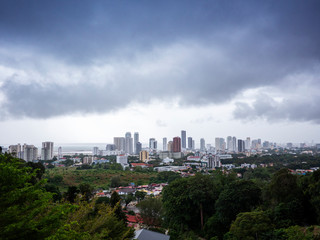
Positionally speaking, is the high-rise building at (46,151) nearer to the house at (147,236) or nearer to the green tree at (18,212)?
the house at (147,236)

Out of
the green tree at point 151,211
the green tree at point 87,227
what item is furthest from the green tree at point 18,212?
the green tree at point 151,211

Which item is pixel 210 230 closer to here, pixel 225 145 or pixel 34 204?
pixel 34 204

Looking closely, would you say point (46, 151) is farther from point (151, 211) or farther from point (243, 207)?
point (243, 207)

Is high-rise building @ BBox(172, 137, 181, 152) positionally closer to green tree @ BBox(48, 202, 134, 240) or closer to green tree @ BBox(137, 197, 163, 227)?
green tree @ BBox(137, 197, 163, 227)

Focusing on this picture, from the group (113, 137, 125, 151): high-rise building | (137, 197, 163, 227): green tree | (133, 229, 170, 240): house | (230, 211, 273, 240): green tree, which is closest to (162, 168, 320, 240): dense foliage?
(230, 211, 273, 240): green tree

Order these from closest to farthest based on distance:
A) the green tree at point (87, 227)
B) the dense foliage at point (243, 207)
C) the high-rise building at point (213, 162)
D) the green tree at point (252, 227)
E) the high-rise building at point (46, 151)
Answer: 1. the green tree at point (87, 227)
2. the green tree at point (252, 227)
3. the dense foliage at point (243, 207)
4. the high-rise building at point (213, 162)
5. the high-rise building at point (46, 151)

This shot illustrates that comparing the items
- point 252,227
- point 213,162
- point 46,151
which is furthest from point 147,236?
point 46,151

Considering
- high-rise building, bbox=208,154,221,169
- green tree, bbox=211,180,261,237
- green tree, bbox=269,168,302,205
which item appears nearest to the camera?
green tree, bbox=269,168,302,205

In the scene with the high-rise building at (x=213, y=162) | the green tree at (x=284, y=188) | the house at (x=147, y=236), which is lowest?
the high-rise building at (x=213, y=162)

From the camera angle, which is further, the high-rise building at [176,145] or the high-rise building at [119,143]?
the high-rise building at [119,143]
